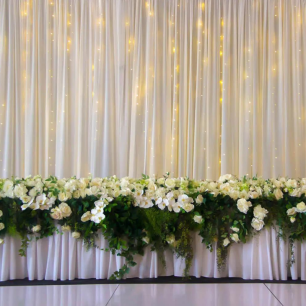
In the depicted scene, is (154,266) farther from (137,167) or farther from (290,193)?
(137,167)

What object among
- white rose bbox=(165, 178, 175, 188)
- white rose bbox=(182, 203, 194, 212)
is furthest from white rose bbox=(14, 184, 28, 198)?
white rose bbox=(182, 203, 194, 212)

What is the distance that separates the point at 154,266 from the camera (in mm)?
2920

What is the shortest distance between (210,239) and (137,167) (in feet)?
6.14

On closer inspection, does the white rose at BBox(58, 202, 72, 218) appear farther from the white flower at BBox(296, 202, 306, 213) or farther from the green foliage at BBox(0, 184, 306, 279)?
the white flower at BBox(296, 202, 306, 213)

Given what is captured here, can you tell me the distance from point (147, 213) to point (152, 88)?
2.20 meters

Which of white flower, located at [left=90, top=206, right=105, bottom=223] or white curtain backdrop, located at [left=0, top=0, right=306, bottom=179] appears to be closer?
white flower, located at [left=90, top=206, right=105, bottom=223]

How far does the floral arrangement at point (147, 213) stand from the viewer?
9.30 feet

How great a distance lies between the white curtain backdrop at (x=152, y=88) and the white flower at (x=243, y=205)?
1648mm

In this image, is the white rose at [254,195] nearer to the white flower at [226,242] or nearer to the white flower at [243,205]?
the white flower at [243,205]

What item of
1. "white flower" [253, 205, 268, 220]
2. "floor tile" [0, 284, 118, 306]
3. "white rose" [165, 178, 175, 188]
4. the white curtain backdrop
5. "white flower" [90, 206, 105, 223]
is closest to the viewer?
"floor tile" [0, 284, 118, 306]

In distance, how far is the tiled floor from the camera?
8.18ft

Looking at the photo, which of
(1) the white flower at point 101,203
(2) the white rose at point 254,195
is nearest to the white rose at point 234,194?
Result: (2) the white rose at point 254,195

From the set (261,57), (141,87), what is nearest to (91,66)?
(141,87)

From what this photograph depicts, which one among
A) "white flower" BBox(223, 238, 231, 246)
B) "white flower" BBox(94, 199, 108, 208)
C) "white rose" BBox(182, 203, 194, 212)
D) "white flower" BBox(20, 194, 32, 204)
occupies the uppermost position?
"white flower" BBox(20, 194, 32, 204)
